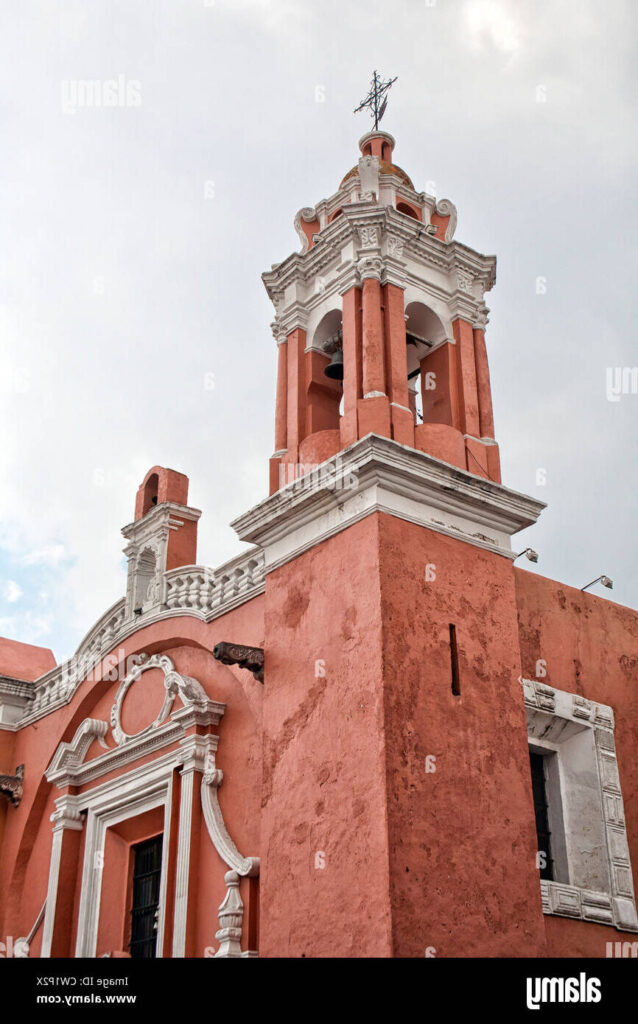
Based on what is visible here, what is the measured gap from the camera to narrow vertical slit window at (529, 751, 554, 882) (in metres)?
9.62

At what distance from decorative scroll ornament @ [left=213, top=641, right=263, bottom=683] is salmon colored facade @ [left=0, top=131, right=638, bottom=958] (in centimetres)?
2

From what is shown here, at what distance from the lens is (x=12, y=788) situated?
1320cm

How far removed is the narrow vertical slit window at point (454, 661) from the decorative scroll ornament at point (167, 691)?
268 cm

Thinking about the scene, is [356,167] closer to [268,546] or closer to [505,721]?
[268,546]

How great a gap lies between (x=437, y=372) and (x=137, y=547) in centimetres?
408

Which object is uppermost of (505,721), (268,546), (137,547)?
(137,547)

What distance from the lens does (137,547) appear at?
506 inches

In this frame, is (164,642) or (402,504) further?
(164,642)

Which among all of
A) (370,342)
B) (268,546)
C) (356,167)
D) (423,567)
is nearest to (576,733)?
(423,567)

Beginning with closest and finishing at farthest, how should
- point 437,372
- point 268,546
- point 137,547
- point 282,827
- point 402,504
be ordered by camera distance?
point 282,827, point 402,504, point 268,546, point 437,372, point 137,547


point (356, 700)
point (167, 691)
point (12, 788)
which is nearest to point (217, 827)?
point (167, 691)

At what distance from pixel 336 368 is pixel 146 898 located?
537cm

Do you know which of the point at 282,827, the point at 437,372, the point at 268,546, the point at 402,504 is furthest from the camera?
the point at 437,372

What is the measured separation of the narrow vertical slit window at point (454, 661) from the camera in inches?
344
